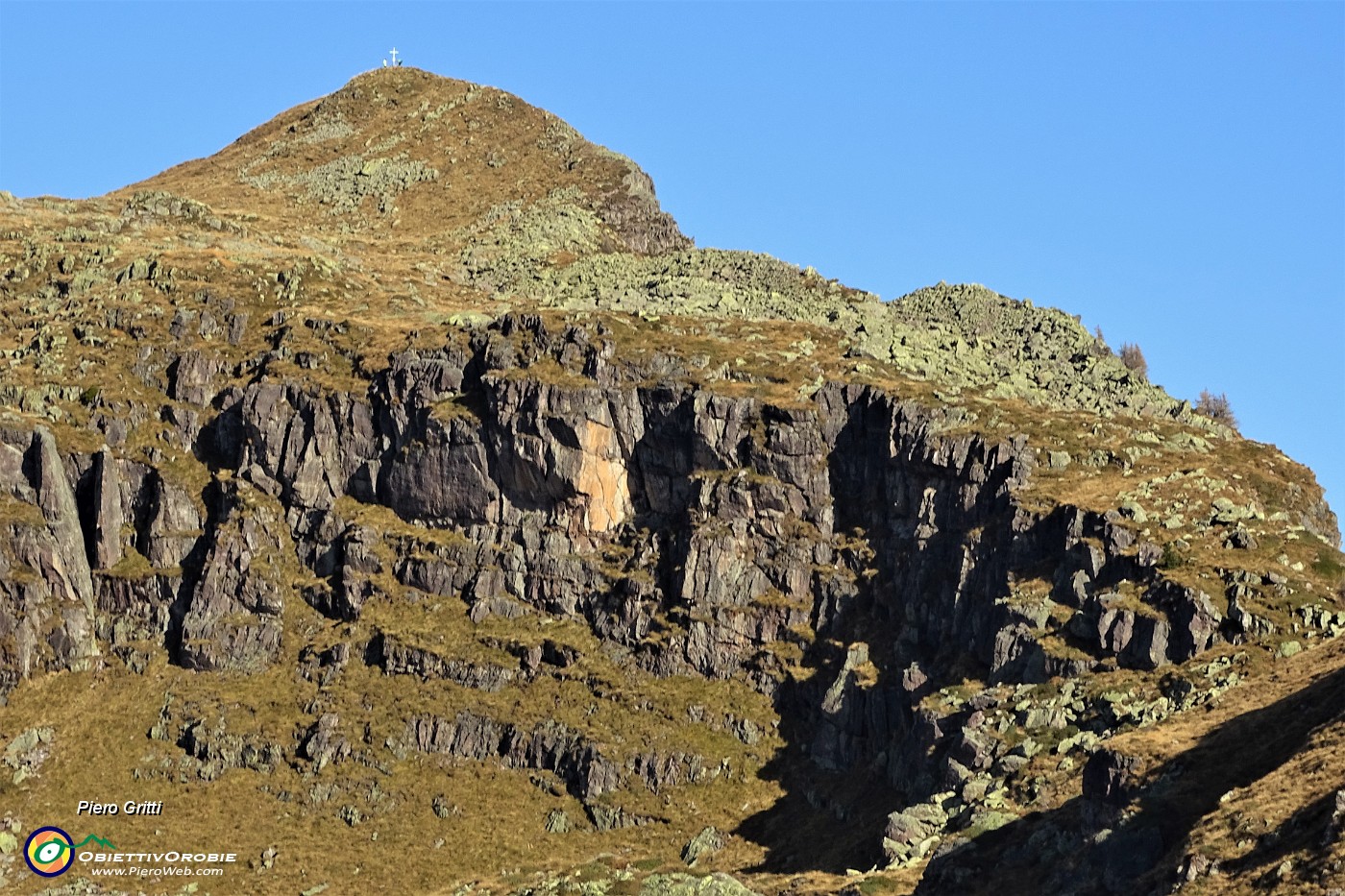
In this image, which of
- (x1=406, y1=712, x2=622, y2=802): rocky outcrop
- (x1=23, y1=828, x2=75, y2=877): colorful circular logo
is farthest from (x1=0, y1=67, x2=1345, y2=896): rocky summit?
(x1=23, y1=828, x2=75, y2=877): colorful circular logo

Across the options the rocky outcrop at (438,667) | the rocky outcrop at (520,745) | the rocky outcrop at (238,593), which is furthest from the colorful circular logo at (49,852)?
the rocky outcrop at (438,667)

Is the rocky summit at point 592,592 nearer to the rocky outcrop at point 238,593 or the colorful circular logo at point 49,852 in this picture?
the rocky outcrop at point 238,593

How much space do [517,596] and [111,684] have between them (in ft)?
83.2

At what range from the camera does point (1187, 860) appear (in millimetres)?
71688

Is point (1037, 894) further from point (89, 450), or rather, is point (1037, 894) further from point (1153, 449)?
point (89, 450)

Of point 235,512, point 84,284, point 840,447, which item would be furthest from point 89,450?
point 840,447

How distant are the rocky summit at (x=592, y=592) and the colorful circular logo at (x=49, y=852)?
71 cm

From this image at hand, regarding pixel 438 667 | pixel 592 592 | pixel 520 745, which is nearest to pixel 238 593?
pixel 438 667

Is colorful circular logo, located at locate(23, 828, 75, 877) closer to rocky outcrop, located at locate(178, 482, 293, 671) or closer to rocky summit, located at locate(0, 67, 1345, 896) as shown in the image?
rocky summit, located at locate(0, 67, 1345, 896)

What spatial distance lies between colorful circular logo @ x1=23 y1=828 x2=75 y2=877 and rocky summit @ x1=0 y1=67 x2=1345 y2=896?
709 millimetres

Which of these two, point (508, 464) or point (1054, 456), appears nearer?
point (1054, 456)

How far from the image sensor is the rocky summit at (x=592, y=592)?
104125 mm

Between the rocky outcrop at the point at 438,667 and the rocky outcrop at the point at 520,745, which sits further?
the rocky outcrop at the point at 438,667

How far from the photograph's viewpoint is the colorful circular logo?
11131cm
